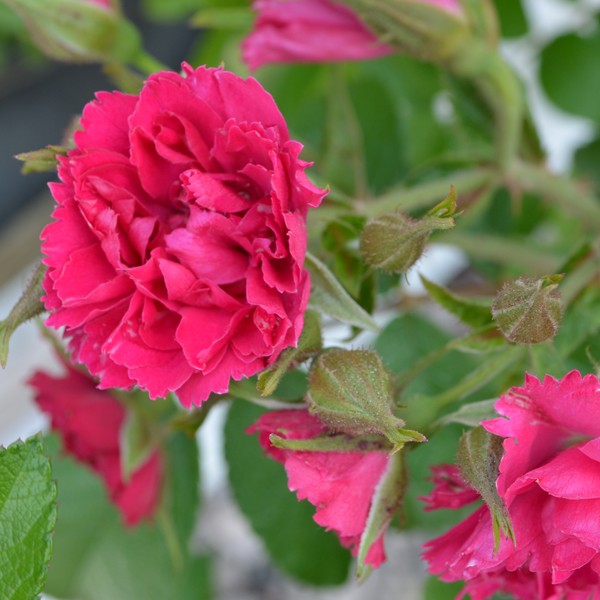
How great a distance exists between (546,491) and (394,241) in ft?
0.33

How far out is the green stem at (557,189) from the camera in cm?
46

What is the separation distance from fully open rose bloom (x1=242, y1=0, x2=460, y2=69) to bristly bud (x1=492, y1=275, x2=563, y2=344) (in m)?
0.17

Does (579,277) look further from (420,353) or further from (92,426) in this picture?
(92,426)

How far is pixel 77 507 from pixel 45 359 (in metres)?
0.50

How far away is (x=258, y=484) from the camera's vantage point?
1.65 feet

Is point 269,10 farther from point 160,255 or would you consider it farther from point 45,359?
point 45,359

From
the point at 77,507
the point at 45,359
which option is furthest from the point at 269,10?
the point at 45,359

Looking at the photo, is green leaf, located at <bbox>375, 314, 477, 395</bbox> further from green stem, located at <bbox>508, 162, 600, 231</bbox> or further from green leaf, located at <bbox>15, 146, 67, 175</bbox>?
green leaf, located at <bbox>15, 146, 67, 175</bbox>

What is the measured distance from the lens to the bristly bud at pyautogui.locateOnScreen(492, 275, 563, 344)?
0.30 m

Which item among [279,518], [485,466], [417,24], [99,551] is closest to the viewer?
[485,466]

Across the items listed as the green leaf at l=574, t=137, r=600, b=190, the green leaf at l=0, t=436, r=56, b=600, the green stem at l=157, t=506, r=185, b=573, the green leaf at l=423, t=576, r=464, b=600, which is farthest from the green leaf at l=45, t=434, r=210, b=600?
the green leaf at l=574, t=137, r=600, b=190

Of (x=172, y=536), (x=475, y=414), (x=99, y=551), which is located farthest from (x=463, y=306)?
(x=99, y=551)

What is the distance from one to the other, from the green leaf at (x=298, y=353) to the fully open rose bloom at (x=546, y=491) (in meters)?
0.07

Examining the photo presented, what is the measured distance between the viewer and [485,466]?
286mm
